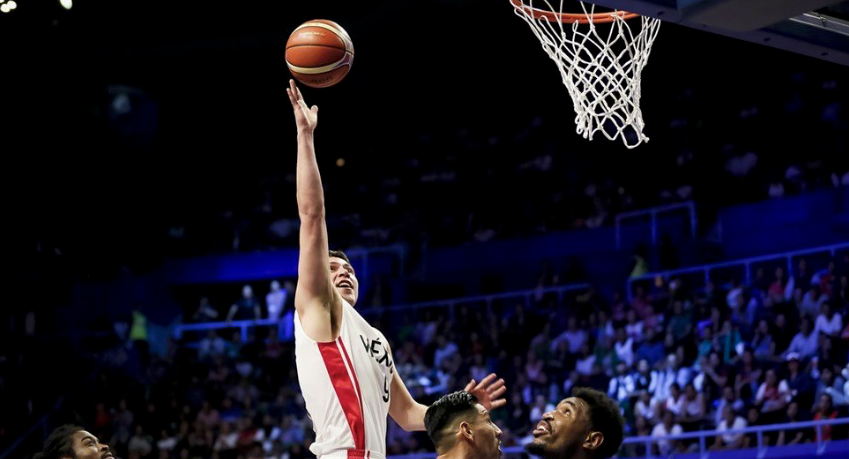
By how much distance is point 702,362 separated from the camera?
34.5 feet

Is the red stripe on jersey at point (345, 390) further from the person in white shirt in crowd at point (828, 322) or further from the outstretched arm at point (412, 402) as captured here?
the person in white shirt in crowd at point (828, 322)

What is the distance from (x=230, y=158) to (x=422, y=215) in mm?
4578

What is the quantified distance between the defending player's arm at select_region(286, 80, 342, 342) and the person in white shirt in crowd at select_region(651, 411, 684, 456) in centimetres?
672

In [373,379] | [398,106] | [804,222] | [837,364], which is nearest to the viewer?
[373,379]

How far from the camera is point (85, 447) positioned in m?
4.50

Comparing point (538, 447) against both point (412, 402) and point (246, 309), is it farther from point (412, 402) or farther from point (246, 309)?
point (246, 309)

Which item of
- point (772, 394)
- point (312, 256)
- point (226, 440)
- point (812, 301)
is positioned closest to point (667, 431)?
point (772, 394)

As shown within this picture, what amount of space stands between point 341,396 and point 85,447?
4.13ft

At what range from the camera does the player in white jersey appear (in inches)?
155

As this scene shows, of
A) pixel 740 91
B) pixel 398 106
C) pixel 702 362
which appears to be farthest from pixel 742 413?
pixel 398 106

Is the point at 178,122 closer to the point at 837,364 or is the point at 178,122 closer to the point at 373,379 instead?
the point at 837,364

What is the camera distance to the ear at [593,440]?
3.89 metres

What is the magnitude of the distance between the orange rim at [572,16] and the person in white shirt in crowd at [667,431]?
474cm

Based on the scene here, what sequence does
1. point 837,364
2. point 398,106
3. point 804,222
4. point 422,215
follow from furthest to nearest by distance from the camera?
point 398,106
point 422,215
point 804,222
point 837,364
